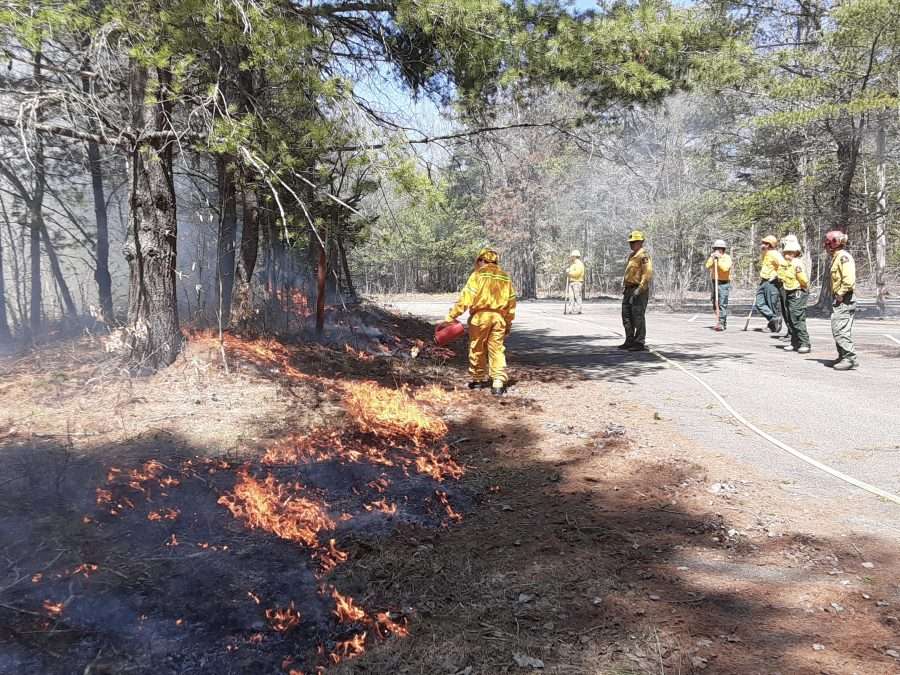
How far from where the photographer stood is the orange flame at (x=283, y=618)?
2785mm

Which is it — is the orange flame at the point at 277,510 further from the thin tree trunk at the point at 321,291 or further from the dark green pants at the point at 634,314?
the dark green pants at the point at 634,314

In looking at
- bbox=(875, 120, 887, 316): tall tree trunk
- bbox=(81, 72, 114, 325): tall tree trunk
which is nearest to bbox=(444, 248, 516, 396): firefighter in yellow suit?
bbox=(81, 72, 114, 325): tall tree trunk

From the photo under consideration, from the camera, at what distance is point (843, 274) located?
8.04m

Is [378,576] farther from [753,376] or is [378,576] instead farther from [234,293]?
[234,293]

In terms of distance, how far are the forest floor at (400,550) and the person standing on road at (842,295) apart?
13.6 ft

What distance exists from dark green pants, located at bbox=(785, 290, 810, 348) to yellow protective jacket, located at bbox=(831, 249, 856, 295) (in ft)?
5.89

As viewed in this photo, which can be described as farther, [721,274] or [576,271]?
[576,271]

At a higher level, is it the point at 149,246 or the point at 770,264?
the point at 149,246

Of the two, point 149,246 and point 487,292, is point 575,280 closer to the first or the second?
point 487,292

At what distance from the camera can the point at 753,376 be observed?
26.8ft

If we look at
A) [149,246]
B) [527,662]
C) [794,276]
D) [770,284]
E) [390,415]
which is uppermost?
[149,246]

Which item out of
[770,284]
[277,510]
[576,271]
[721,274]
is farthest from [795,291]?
[277,510]

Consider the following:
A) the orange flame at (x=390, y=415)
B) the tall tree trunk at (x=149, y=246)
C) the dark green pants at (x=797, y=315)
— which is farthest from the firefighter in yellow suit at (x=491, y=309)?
the dark green pants at (x=797, y=315)

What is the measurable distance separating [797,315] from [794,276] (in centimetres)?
73
